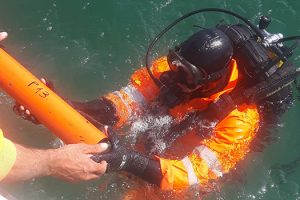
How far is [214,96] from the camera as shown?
15.9 feet

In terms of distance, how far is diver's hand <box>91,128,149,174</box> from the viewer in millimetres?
4127

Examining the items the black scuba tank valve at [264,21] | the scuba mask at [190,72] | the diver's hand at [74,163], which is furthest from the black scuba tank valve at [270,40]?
the diver's hand at [74,163]

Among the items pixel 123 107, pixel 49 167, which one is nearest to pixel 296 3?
pixel 123 107

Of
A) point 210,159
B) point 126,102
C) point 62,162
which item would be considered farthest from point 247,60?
point 62,162

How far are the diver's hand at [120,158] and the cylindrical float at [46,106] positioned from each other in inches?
4.8

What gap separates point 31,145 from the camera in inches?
234

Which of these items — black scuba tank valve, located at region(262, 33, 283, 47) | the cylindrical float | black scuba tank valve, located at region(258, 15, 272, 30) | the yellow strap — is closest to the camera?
the yellow strap

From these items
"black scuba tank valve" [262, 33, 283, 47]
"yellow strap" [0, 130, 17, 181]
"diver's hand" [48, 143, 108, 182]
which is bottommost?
"diver's hand" [48, 143, 108, 182]

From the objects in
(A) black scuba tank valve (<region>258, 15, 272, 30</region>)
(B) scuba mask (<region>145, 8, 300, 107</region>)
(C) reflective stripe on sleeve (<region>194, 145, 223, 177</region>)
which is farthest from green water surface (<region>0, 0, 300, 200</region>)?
(A) black scuba tank valve (<region>258, 15, 272, 30</region>)

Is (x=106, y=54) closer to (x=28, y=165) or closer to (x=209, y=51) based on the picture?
(x=209, y=51)

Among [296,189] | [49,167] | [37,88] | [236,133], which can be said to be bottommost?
[296,189]

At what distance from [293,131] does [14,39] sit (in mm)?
3969

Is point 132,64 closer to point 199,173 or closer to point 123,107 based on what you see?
point 123,107

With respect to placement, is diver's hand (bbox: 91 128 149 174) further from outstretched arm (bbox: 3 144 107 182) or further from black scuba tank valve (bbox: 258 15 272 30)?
black scuba tank valve (bbox: 258 15 272 30)
